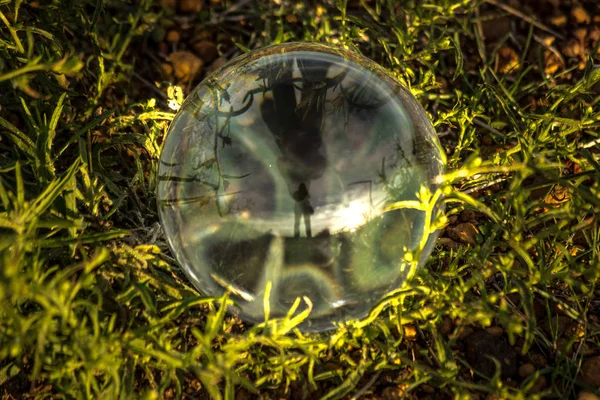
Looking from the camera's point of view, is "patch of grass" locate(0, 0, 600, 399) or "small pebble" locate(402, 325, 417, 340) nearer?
"patch of grass" locate(0, 0, 600, 399)

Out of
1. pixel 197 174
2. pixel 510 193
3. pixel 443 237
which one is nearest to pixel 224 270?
pixel 197 174

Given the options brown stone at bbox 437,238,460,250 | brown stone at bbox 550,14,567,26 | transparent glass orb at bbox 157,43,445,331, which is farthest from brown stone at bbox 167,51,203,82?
brown stone at bbox 550,14,567,26

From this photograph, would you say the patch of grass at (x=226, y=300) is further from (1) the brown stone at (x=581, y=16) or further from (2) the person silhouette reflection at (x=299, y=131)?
(2) the person silhouette reflection at (x=299, y=131)

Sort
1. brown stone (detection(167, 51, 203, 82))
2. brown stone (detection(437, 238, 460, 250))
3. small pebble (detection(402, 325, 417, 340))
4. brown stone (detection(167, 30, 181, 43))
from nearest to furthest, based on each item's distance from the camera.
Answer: small pebble (detection(402, 325, 417, 340)), brown stone (detection(437, 238, 460, 250)), brown stone (detection(167, 51, 203, 82)), brown stone (detection(167, 30, 181, 43))

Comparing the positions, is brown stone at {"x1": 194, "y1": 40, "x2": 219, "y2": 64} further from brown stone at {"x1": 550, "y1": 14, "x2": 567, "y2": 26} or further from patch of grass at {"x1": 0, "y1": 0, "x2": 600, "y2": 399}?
brown stone at {"x1": 550, "y1": 14, "x2": 567, "y2": 26}

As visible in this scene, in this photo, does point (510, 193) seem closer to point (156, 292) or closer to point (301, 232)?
point (301, 232)

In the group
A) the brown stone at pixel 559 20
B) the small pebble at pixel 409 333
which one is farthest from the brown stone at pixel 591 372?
the brown stone at pixel 559 20

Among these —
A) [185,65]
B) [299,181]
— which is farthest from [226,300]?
[185,65]
